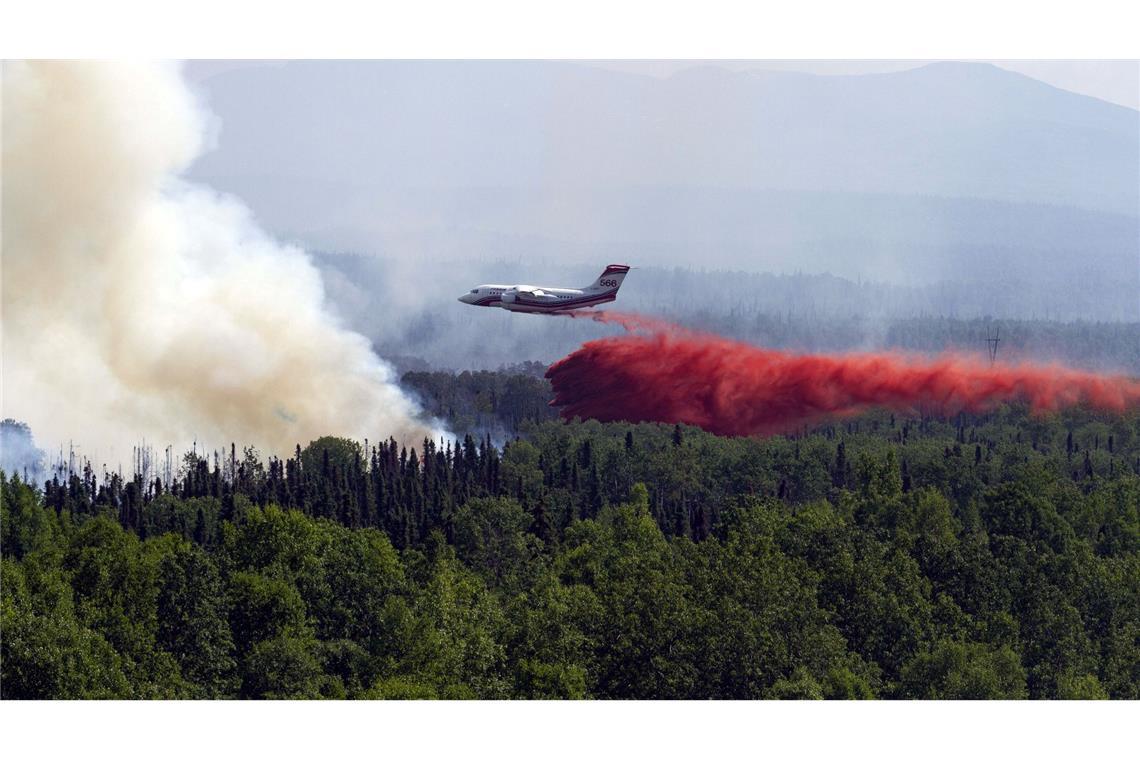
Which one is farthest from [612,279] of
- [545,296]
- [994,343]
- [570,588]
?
[994,343]

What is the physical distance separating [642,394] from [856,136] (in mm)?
74034

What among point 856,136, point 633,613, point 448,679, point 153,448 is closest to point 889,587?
point 633,613

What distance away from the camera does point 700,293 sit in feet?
485

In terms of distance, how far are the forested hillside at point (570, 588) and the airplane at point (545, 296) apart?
12.4 m

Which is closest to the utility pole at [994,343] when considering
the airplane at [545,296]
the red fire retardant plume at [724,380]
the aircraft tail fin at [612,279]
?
the red fire retardant plume at [724,380]

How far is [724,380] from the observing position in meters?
118

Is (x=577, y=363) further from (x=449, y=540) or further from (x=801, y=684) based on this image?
(x=801, y=684)

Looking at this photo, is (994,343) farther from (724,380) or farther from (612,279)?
(612,279)

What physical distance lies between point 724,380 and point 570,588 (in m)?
37.2

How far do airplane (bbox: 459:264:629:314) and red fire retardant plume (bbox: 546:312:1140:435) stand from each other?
1.58m

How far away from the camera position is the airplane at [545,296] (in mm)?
103938

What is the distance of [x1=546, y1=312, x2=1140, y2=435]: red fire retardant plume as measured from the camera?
114 meters

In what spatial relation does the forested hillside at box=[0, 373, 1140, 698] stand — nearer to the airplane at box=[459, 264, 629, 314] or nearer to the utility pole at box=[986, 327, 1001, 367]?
the utility pole at box=[986, 327, 1001, 367]

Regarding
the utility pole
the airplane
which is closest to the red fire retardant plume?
the airplane
